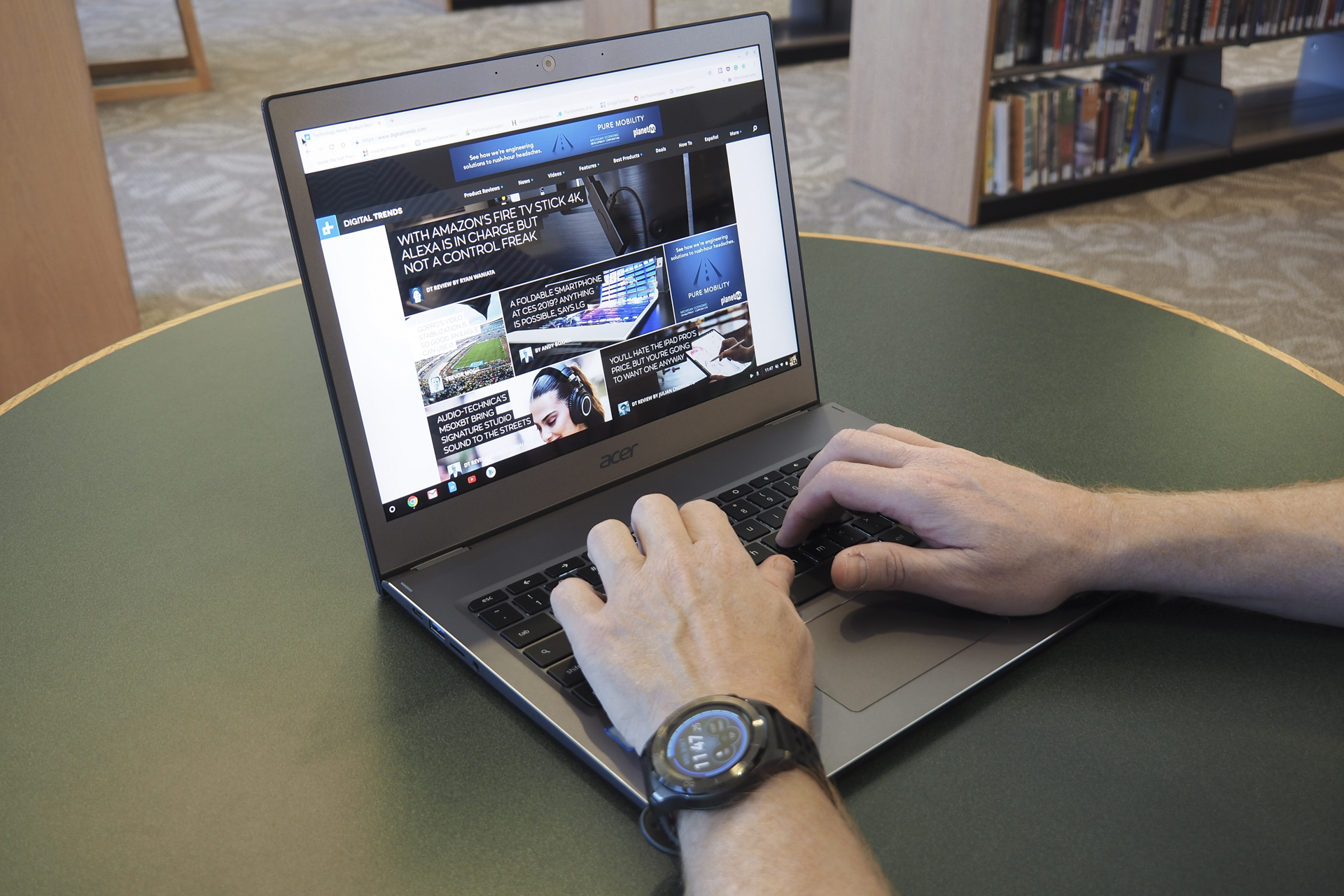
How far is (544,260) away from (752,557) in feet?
0.89

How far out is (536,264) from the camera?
2.56 feet

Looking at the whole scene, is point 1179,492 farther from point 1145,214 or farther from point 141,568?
point 1145,214

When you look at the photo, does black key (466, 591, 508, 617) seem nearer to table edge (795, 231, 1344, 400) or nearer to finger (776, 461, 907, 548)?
finger (776, 461, 907, 548)

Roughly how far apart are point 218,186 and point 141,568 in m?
3.51

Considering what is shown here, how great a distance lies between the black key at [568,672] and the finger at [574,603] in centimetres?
3

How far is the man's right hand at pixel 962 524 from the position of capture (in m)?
0.70

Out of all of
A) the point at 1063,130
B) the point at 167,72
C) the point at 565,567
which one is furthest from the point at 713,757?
the point at 167,72

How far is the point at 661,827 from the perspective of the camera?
561 mm

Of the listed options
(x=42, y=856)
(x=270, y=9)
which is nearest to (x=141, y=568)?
(x=42, y=856)

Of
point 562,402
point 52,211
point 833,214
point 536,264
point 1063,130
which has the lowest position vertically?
point 833,214

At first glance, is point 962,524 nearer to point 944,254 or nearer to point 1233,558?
point 1233,558

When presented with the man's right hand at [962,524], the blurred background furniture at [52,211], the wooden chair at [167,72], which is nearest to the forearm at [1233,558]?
the man's right hand at [962,524]

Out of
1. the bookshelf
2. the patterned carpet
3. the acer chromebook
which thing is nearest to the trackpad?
the acer chromebook

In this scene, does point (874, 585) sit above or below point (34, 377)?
above
